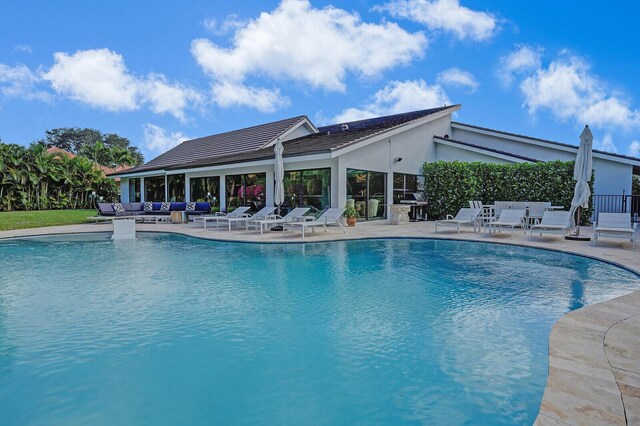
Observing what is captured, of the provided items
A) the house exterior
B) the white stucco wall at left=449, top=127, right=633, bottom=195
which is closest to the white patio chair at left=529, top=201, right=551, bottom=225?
the house exterior

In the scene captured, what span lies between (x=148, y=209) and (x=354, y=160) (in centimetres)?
1157

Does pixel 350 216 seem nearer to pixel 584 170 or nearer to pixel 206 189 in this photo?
pixel 584 170

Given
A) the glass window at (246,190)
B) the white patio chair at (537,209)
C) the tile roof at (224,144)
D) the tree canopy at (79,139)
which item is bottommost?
the white patio chair at (537,209)

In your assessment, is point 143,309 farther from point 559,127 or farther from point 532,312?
point 559,127

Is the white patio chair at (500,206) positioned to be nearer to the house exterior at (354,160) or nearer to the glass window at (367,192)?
the house exterior at (354,160)

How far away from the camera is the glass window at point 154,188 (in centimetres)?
2449

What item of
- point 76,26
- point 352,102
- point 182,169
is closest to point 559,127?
point 352,102

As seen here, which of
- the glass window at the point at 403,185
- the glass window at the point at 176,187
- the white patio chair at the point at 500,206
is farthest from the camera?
the glass window at the point at 176,187

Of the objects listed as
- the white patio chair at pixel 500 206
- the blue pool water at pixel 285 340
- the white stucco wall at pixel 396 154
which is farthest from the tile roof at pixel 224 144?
the blue pool water at pixel 285 340

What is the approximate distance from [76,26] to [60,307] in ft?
83.2

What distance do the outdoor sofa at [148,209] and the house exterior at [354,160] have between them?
1291 millimetres

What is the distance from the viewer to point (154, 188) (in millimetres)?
25078

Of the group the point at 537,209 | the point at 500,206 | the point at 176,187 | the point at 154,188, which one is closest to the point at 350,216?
the point at 500,206

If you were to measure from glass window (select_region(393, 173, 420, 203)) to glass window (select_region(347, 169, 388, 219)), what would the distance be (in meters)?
0.82
